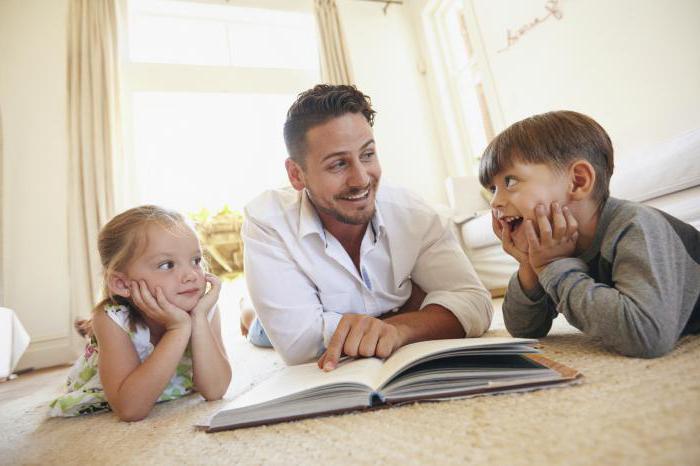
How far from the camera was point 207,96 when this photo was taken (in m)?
3.52

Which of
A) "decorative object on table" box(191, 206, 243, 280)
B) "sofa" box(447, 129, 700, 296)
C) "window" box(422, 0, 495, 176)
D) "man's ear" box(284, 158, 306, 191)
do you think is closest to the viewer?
"man's ear" box(284, 158, 306, 191)

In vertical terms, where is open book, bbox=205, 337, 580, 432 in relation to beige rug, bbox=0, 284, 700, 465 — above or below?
above

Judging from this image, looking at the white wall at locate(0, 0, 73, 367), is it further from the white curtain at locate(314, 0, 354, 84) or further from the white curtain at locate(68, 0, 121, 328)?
the white curtain at locate(314, 0, 354, 84)

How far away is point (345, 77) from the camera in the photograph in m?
3.67

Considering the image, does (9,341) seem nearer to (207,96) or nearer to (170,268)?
(170,268)

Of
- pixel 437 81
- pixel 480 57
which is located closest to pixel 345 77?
pixel 437 81

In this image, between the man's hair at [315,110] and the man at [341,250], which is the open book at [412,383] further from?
the man's hair at [315,110]

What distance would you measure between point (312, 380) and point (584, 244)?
0.60m

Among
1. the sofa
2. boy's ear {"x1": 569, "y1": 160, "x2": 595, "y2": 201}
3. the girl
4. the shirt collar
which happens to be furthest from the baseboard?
the sofa

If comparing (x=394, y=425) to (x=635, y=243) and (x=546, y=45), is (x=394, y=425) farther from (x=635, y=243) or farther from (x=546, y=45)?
(x=546, y=45)

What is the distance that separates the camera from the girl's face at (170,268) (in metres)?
0.91

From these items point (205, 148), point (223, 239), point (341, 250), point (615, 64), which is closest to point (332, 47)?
point (205, 148)

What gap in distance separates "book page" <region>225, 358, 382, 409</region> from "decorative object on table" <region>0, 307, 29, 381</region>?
1.92 m

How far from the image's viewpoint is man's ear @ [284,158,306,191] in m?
1.18
